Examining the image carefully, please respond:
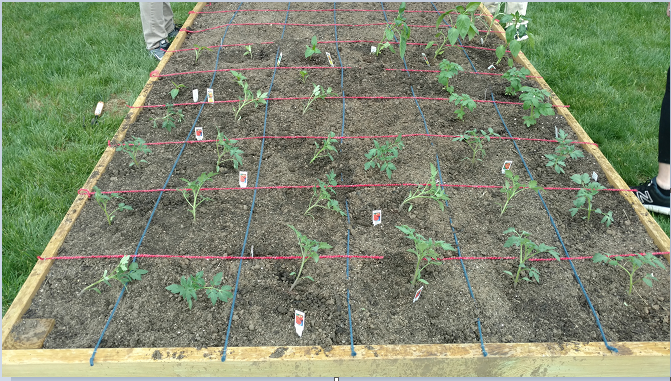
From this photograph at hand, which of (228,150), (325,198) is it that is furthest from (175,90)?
(325,198)

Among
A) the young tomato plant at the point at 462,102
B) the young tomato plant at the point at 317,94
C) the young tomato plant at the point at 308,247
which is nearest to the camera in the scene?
the young tomato plant at the point at 308,247

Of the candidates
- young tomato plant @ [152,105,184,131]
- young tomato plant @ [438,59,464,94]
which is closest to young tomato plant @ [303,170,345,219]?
young tomato plant @ [152,105,184,131]

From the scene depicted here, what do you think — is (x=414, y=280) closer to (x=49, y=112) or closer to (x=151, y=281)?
(x=151, y=281)

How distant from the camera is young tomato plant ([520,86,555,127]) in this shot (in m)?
2.79

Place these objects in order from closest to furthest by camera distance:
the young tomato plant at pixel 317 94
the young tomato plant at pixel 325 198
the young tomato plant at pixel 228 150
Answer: the young tomato plant at pixel 325 198 → the young tomato plant at pixel 228 150 → the young tomato plant at pixel 317 94

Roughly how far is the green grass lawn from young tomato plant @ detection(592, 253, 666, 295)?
2.29 ft

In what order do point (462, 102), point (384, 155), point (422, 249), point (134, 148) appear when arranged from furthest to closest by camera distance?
point (462, 102), point (134, 148), point (384, 155), point (422, 249)

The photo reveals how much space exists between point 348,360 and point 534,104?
1.93 meters

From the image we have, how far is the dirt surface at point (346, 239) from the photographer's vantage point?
1.88 m

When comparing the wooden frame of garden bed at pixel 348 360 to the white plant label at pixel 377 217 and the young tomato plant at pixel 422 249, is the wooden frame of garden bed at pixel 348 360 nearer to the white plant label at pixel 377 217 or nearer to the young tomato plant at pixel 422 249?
the young tomato plant at pixel 422 249

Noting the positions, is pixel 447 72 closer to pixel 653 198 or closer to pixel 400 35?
pixel 400 35

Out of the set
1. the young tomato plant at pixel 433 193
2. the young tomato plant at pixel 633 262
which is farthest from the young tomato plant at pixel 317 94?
the young tomato plant at pixel 633 262

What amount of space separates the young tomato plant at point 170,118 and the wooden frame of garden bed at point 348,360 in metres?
1.37

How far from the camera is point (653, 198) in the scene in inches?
105
